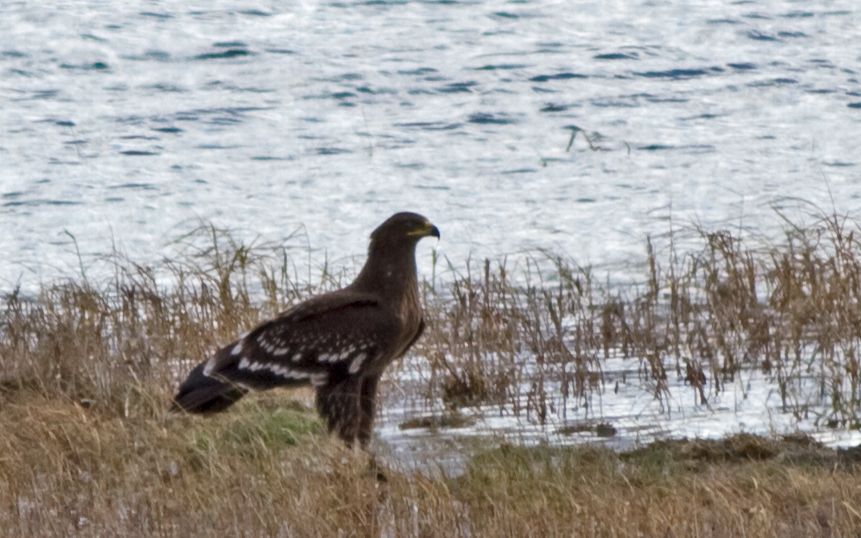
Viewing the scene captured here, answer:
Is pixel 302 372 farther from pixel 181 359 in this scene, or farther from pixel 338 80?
pixel 338 80

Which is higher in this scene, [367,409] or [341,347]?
[341,347]

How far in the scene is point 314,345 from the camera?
27.8ft

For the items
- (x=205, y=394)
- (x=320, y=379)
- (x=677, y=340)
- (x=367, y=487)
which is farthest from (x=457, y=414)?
(x=367, y=487)

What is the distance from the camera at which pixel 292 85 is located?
26.3m

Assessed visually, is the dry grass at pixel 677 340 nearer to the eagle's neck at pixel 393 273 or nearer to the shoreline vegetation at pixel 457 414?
the shoreline vegetation at pixel 457 414

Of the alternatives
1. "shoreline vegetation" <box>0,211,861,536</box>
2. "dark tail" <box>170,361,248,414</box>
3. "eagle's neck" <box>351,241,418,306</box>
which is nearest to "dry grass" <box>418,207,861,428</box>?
"shoreline vegetation" <box>0,211,861,536</box>

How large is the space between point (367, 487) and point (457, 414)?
2482mm

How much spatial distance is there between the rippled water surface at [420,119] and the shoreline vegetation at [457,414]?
16.6 ft

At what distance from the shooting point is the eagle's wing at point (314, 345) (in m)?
8.30

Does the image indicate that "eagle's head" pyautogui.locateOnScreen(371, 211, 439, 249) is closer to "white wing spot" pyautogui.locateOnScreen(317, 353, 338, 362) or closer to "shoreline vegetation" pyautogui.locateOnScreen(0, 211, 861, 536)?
"white wing spot" pyautogui.locateOnScreen(317, 353, 338, 362)

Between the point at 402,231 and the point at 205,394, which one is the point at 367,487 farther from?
the point at 402,231

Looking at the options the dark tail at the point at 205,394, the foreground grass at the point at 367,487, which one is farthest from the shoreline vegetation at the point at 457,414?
the dark tail at the point at 205,394

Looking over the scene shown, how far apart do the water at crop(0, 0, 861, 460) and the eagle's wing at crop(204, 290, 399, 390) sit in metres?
7.07

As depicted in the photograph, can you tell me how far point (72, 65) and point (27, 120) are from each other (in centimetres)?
305
